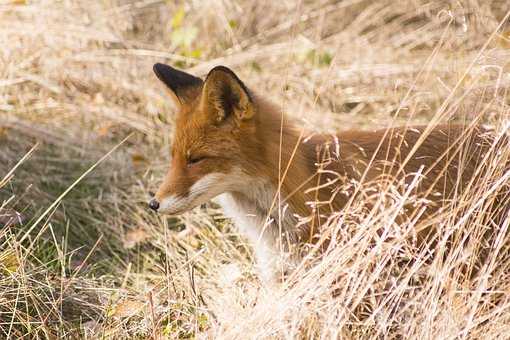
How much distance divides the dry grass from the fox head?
8.4 inches

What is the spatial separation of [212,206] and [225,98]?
176 centimetres

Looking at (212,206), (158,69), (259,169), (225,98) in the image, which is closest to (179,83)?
(158,69)

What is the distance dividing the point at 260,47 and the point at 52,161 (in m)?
2.67

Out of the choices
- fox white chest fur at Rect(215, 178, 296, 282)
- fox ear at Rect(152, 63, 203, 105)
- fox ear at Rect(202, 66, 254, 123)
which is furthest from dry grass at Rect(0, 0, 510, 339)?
fox ear at Rect(152, 63, 203, 105)

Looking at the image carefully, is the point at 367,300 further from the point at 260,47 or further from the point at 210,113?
the point at 260,47

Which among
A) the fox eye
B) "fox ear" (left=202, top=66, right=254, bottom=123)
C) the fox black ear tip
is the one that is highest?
the fox black ear tip

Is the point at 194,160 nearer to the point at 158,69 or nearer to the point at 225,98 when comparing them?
the point at 225,98

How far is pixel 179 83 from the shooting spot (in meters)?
4.12

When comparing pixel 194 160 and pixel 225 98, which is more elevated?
pixel 225 98

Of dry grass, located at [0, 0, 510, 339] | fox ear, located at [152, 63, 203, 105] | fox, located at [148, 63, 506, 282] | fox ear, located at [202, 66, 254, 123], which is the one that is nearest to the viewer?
dry grass, located at [0, 0, 510, 339]

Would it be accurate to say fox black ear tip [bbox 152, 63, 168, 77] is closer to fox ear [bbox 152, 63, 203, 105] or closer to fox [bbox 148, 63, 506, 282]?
fox ear [bbox 152, 63, 203, 105]

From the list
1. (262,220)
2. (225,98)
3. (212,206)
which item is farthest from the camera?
(212,206)

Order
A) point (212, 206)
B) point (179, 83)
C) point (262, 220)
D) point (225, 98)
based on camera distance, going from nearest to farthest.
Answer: point (225, 98)
point (262, 220)
point (179, 83)
point (212, 206)

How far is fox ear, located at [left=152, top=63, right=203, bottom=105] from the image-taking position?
4055mm
